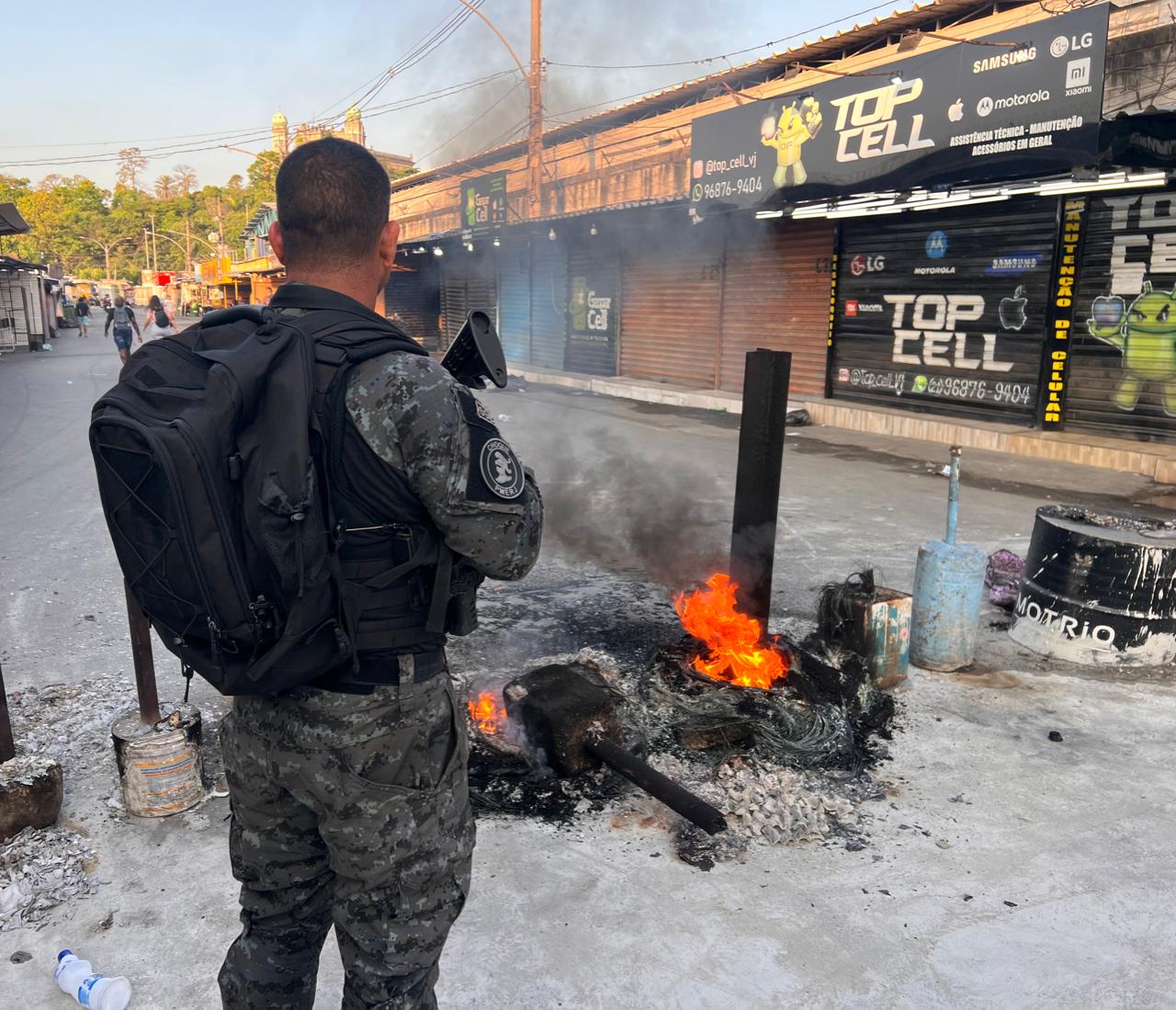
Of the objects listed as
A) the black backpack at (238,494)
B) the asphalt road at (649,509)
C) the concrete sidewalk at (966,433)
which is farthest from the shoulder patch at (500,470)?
the concrete sidewalk at (966,433)

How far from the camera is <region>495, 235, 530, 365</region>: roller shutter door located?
21.5 meters

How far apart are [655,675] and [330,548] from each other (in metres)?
2.67

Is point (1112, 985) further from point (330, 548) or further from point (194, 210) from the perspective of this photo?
point (194, 210)

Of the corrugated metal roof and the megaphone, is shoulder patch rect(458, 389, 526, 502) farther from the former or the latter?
the corrugated metal roof

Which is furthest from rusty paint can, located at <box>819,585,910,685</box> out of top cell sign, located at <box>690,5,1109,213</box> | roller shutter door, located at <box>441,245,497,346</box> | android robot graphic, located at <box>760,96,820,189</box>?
roller shutter door, located at <box>441,245,497,346</box>

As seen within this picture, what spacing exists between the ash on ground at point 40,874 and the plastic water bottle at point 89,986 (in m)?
0.30

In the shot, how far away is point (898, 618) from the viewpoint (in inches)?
157

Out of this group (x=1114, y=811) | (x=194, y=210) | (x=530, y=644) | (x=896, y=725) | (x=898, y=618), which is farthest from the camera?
(x=194, y=210)

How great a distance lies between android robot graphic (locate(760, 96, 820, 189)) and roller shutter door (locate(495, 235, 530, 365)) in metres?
9.40

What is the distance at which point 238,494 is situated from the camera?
1.38m

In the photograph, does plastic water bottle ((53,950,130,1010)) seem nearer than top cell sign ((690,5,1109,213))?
Yes

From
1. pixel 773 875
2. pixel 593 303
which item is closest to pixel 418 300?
pixel 593 303

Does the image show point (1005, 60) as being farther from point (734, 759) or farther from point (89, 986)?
point (89, 986)

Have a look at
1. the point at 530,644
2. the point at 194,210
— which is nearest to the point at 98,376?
the point at 530,644
